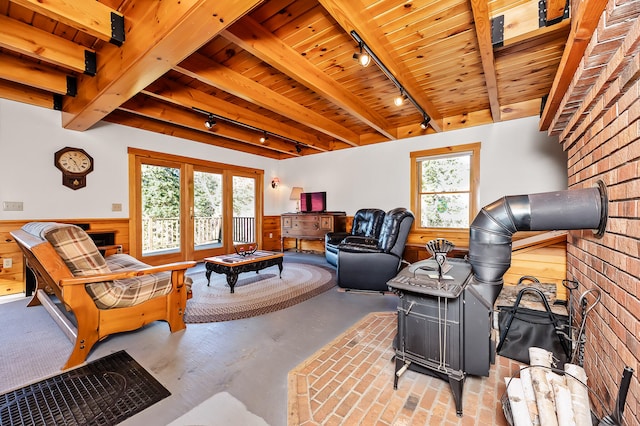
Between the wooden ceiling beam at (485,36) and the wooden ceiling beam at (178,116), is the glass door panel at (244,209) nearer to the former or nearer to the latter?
the wooden ceiling beam at (178,116)

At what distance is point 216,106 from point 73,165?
2.31m

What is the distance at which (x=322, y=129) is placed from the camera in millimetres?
4371

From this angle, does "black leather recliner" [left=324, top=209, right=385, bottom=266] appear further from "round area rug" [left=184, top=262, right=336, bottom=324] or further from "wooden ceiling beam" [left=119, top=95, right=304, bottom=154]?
"wooden ceiling beam" [left=119, top=95, right=304, bottom=154]

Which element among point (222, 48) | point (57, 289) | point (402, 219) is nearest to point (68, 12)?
point (222, 48)

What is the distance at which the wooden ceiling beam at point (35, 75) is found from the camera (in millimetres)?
2629

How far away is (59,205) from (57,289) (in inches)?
102

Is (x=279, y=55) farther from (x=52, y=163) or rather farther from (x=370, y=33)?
(x=52, y=163)

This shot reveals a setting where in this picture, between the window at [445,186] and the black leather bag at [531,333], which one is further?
the window at [445,186]

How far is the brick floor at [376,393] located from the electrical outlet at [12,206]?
4.27 m

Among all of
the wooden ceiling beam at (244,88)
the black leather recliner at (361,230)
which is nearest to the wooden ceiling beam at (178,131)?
the wooden ceiling beam at (244,88)

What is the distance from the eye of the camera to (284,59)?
95.8 inches

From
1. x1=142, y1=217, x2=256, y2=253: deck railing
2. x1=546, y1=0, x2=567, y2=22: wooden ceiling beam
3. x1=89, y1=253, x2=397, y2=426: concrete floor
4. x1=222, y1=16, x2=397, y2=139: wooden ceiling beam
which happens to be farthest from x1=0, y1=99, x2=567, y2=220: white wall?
x1=89, y1=253, x2=397, y2=426: concrete floor

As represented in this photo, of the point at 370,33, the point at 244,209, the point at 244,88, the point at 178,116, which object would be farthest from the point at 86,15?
the point at 244,209

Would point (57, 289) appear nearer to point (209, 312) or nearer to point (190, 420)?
point (209, 312)
